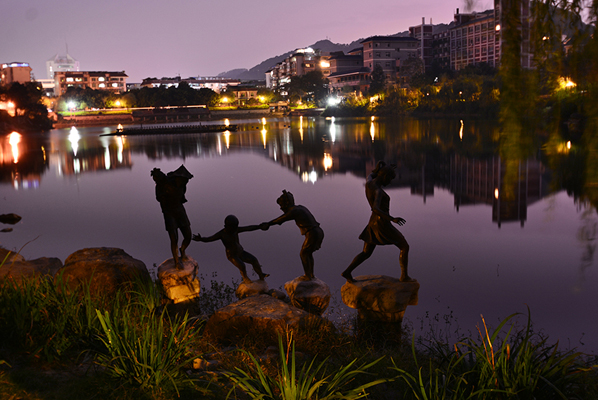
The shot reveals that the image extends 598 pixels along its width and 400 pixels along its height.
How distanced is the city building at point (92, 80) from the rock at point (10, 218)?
13753 centimetres

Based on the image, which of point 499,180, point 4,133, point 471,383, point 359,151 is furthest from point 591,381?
point 4,133

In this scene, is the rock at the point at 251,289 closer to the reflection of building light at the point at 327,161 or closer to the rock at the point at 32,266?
the rock at the point at 32,266

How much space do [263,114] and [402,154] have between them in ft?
291

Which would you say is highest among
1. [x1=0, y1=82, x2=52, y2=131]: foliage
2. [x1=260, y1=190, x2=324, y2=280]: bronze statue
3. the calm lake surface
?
[x1=0, y1=82, x2=52, y2=131]: foliage

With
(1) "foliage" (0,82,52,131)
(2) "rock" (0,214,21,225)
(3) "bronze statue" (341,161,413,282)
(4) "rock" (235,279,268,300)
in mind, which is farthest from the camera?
(1) "foliage" (0,82,52,131)

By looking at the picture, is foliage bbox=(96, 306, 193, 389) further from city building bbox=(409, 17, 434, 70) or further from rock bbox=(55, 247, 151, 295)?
city building bbox=(409, 17, 434, 70)

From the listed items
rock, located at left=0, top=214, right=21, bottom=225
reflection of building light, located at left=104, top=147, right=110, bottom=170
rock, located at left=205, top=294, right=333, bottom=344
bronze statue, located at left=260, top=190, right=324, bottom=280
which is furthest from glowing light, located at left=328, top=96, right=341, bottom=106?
rock, located at left=205, top=294, right=333, bottom=344

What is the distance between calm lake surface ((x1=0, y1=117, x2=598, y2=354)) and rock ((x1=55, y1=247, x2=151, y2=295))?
2.92 metres

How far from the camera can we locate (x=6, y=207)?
21.5m

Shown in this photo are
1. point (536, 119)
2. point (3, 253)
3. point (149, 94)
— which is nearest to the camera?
point (536, 119)

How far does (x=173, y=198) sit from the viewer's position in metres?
9.24

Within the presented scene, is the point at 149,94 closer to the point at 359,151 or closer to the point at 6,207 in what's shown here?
the point at 359,151

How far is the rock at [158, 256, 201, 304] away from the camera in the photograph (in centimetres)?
942

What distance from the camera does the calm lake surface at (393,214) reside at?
30.1 ft
